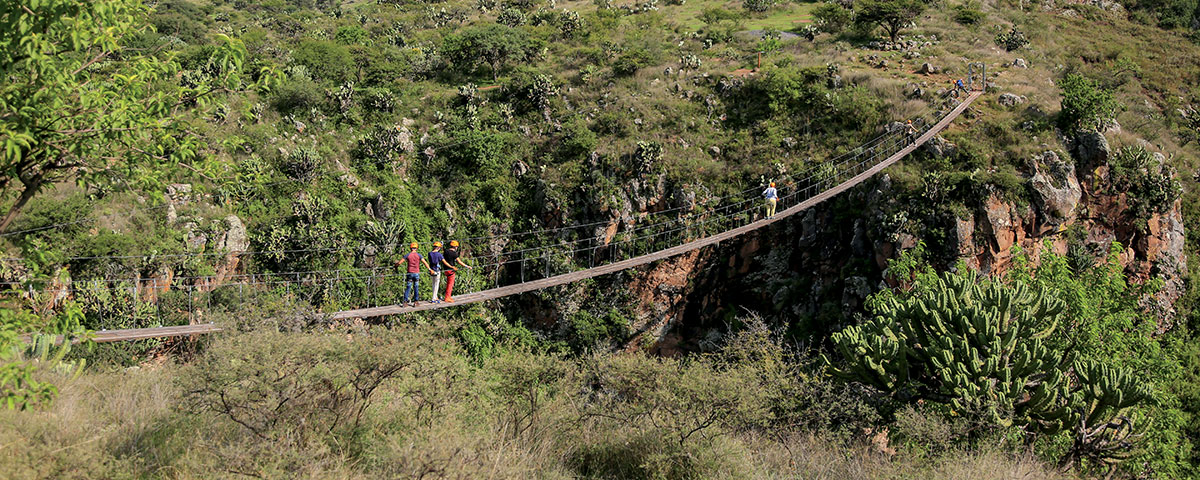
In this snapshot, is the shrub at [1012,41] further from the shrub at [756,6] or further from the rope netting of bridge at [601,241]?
the shrub at [756,6]

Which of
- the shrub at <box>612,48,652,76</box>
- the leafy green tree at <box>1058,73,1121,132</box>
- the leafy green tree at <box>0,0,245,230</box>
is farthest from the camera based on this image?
the shrub at <box>612,48,652,76</box>

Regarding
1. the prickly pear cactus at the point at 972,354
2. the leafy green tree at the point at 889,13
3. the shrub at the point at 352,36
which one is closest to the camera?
the prickly pear cactus at the point at 972,354

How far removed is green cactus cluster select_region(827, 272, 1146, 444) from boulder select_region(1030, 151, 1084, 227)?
5066mm

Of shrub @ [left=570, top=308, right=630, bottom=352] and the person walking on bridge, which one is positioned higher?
the person walking on bridge

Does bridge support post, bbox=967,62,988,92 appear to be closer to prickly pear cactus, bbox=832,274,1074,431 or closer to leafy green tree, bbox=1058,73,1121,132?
leafy green tree, bbox=1058,73,1121,132

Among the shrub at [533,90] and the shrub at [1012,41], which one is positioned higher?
the shrub at [1012,41]

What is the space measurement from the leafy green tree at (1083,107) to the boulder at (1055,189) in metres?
1.23

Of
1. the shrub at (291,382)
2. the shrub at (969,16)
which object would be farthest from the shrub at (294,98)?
the shrub at (969,16)

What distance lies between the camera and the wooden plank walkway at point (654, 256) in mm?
9109

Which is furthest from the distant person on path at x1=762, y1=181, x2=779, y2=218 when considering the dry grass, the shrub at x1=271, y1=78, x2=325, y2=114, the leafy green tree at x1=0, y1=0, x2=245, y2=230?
the shrub at x1=271, y1=78, x2=325, y2=114

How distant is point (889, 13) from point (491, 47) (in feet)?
40.7

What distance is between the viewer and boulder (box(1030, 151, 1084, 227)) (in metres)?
12.8

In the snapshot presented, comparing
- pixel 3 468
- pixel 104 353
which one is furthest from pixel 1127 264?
pixel 104 353

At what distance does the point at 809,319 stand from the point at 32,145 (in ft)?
41.0
